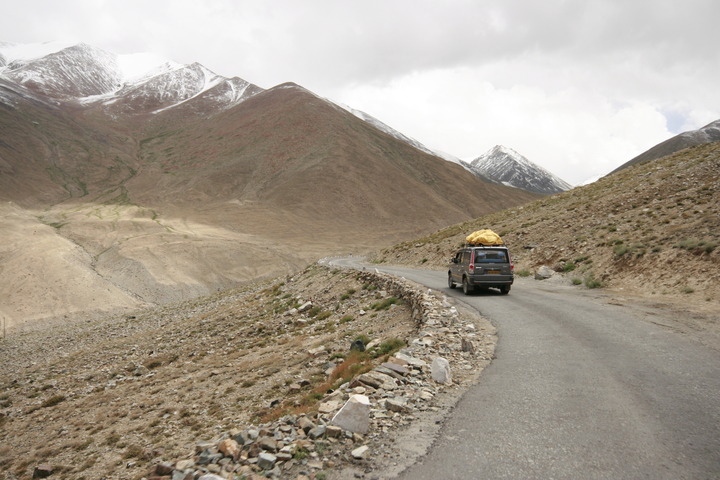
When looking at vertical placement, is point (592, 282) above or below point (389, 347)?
→ above

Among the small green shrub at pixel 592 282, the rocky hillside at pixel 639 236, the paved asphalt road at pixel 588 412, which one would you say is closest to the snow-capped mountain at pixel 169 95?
the rocky hillside at pixel 639 236

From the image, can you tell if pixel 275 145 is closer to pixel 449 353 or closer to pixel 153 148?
pixel 153 148

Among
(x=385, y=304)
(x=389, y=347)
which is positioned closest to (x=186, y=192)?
(x=385, y=304)

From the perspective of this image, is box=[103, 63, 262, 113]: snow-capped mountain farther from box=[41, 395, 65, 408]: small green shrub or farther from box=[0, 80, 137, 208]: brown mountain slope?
box=[41, 395, 65, 408]: small green shrub

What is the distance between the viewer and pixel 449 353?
907 cm

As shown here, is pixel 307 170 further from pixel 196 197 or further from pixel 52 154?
pixel 52 154

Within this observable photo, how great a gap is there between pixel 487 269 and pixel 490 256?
71cm

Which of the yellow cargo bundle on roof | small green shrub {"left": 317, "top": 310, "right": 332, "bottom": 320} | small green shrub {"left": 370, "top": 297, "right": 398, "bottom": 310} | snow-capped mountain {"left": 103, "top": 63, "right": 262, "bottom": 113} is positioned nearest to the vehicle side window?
the yellow cargo bundle on roof

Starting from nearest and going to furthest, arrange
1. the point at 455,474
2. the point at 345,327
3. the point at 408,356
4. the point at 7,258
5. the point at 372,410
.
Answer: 1. the point at 455,474
2. the point at 372,410
3. the point at 408,356
4. the point at 345,327
5. the point at 7,258

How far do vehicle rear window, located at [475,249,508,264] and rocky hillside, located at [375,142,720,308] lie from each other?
14.4 feet

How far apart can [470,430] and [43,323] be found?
4548cm

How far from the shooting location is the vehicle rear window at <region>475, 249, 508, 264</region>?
18.5 m

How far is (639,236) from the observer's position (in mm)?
21641

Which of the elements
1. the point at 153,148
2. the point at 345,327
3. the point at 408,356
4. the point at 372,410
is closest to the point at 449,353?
the point at 408,356
